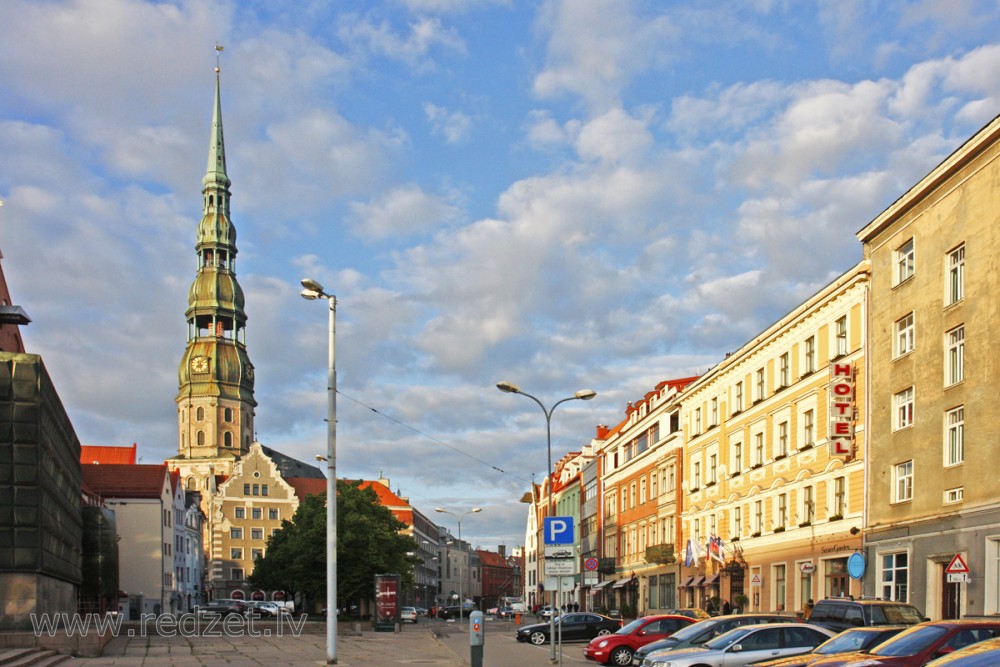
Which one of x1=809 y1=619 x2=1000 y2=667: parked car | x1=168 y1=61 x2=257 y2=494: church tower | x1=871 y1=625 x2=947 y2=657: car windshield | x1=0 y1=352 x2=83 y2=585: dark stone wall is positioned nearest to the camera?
x1=809 y1=619 x2=1000 y2=667: parked car

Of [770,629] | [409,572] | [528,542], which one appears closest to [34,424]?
[770,629]

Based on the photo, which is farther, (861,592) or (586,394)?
(586,394)

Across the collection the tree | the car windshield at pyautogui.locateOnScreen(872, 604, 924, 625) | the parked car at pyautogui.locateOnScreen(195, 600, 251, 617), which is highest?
the car windshield at pyautogui.locateOnScreen(872, 604, 924, 625)

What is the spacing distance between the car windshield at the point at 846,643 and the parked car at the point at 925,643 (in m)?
1.77

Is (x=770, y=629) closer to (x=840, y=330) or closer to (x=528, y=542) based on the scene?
(x=840, y=330)

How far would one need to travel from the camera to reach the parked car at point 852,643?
61.4ft

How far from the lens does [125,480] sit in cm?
9431

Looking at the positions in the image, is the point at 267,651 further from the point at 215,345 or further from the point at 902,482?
the point at 215,345

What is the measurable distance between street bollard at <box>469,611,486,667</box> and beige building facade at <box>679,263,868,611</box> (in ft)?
59.0

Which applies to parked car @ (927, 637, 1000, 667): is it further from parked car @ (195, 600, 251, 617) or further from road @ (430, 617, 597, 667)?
parked car @ (195, 600, 251, 617)

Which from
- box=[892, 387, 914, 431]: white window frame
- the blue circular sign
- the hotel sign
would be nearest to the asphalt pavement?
the blue circular sign

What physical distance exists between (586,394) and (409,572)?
142 ft

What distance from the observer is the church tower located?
15150 cm

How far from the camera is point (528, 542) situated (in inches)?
5763
